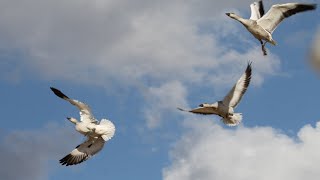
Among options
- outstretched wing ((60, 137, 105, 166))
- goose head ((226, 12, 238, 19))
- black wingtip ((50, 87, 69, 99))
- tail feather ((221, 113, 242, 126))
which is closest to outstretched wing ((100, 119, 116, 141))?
outstretched wing ((60, 137, 105, 166))

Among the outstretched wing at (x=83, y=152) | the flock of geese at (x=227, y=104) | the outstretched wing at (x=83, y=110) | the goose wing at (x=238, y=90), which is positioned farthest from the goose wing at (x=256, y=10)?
the outstretched wing at (x=83, y=152)

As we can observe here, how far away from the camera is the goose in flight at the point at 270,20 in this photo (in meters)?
16.4

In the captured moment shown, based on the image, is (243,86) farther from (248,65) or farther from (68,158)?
(68,158)

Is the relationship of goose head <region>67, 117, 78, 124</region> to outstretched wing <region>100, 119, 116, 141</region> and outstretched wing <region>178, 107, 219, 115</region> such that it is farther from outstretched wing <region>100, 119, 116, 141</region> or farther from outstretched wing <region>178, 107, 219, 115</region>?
outstretched wing <region>178, 107, 219, 115</region>

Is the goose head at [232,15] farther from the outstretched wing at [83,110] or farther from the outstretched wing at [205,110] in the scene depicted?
the outstretched wing at [83,110]

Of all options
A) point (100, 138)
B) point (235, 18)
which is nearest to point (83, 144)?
point (100, 138)

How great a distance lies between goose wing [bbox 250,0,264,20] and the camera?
58.2 feet

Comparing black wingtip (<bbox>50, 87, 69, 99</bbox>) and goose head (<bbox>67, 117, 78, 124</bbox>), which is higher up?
black wingtip (<bbox>50, 87, 69, 99</bbox>)

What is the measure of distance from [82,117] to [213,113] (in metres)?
4.41

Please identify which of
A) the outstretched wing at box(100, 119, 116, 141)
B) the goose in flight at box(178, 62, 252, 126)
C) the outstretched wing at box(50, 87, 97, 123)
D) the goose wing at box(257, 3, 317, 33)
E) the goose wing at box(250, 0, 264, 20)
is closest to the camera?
the goose in flight at box(178, 62, 252, 126)

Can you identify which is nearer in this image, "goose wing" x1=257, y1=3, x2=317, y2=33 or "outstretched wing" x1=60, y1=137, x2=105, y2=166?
"goose wing" x1=257, y1=3, x2=317, y2=33

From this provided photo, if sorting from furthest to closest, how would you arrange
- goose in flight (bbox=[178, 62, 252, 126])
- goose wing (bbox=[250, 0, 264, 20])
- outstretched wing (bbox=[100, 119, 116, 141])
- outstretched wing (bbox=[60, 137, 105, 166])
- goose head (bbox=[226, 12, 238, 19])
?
1. outstretched wing (bbox=[60, 137, 105, 166])
2. goose wing (bbox=[250, 0, 264, 20])
3. outstretched wing (bbox=[100, 119, 116, 141])
4. goose head (bbox=[226, 12, 238, 19])
5. goose in flight (bbox=[178, 62, 252, 126])

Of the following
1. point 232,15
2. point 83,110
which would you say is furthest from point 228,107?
point 83,110

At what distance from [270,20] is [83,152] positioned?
25.5 feet
